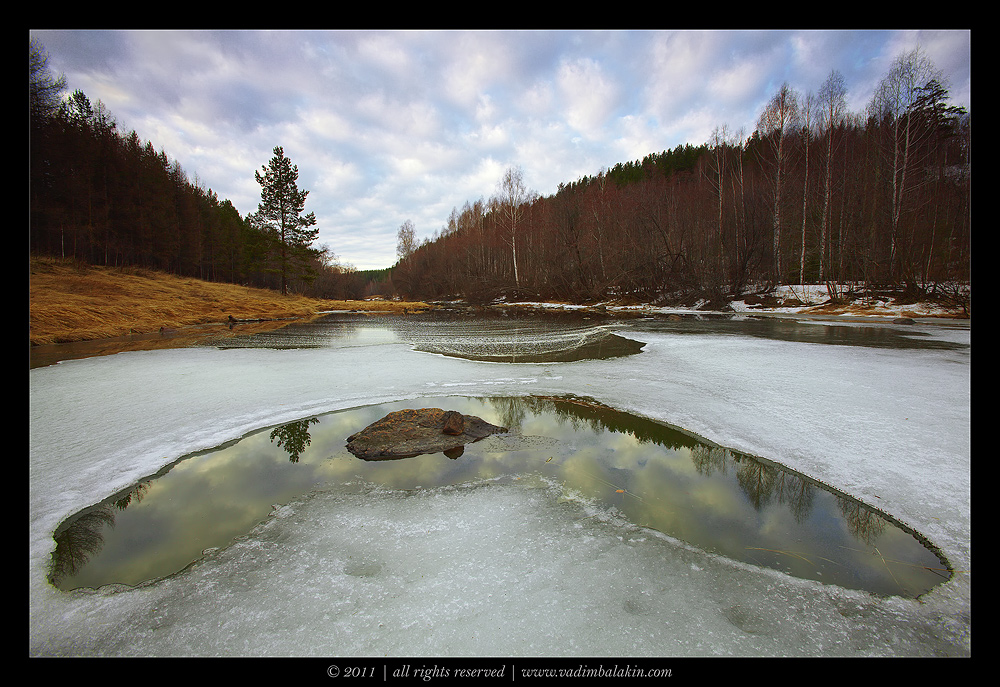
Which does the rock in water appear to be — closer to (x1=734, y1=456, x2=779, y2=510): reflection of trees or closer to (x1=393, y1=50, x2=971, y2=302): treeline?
(x1=734, y1=456, x2=779, y2=510): reflection of trees

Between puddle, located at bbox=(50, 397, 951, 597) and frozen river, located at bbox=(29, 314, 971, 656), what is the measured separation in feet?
0.32

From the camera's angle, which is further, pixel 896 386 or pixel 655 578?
pixel 896 386

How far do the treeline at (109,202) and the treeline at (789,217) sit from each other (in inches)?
888

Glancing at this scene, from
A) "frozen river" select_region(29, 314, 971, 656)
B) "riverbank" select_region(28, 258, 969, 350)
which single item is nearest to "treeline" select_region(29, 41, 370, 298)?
"riverbank" select_region(28, 258, 969, 350)

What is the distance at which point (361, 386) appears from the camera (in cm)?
576

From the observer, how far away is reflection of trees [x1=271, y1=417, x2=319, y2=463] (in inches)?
138

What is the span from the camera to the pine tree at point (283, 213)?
32.8 meters

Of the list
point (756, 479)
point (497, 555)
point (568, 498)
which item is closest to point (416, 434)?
point (568, 498)

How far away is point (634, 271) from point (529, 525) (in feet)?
86.2

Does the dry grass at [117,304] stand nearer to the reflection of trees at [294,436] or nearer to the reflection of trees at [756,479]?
the reflection of trees at [294,436]

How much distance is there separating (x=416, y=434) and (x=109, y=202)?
1464 inches

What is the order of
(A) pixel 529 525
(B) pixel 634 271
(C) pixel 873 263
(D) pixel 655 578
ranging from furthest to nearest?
(B) pixel 634 271 < (C) pixel 873 263 < (A) pixel 529 525 < (D) pixel 655 578
